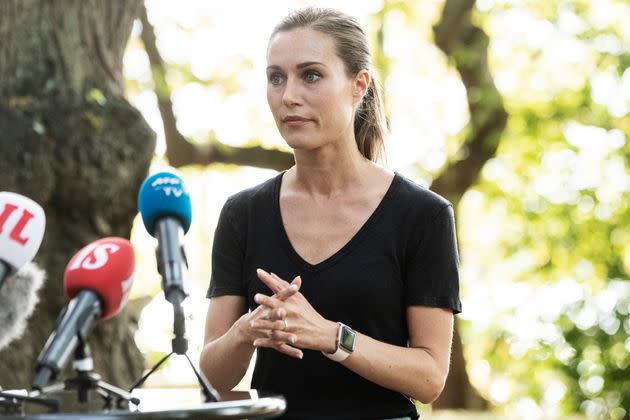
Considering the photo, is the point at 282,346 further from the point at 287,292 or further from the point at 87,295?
the point at 87,295

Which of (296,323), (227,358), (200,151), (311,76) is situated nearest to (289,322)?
(296,323)

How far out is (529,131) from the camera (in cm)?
1127

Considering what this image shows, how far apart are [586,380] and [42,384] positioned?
9.18 m

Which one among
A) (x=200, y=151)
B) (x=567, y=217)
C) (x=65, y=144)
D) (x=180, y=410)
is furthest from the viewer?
(x=567, y=217)

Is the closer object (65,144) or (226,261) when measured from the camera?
(226,261)

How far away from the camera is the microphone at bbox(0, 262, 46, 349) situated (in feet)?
9.34

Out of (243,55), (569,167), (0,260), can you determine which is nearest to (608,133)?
(569,167)

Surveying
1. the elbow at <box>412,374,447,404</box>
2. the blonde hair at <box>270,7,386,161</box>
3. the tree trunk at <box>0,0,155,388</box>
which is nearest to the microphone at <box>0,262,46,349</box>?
the blonde hair at <box>270,7,386,161</box>

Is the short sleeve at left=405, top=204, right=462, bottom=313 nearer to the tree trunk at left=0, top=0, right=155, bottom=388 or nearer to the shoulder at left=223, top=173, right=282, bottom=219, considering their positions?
the shoulder at left=223, top=173, right=282, bottom=219

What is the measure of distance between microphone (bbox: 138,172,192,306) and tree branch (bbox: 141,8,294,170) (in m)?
6.83

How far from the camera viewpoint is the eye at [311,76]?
284 cm

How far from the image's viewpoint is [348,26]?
3.00m

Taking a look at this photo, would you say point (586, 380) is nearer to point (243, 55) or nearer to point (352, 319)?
point (243, 55)

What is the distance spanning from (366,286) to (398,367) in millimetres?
239
